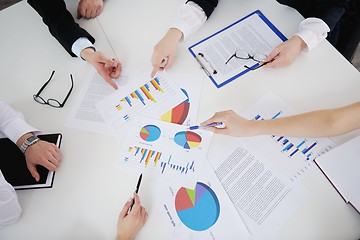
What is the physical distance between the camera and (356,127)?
918mm

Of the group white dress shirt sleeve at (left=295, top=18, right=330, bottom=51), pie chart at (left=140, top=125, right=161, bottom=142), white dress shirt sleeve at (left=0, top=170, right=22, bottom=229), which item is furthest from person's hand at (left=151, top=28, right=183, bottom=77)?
white dress shirt sleeve at (left=0, top=170, right=22, bottom=229)

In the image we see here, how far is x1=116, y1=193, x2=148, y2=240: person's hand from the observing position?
0.87 metres

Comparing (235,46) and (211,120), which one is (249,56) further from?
(211,120)

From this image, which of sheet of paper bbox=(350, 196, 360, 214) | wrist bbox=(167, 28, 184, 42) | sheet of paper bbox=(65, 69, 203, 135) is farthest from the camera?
wrist bbox=(167, 28, 184, 42)

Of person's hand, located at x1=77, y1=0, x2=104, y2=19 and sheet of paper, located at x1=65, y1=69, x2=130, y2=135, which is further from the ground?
person's hand, located at x1=77, y1=0, x2=104, y2=19

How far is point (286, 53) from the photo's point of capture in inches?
42.9

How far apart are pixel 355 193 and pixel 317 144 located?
0.17m

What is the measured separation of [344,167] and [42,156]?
90cm

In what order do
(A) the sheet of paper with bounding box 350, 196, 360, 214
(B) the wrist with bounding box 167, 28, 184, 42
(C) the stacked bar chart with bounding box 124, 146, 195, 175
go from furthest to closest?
(B) the wrist with bounding box 167, 28, 184, 42 → (C) the stacked bar chart with bounding box 124, 146, 195, 175 → (A) the sheet of paper with bounding box 350, 196, 360, 214

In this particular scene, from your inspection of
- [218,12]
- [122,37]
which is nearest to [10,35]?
[122,37]

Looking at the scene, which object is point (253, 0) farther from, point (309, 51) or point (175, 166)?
point (175, 166)

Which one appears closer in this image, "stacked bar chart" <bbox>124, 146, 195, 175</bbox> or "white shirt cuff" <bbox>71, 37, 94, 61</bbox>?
"stacked bar chart" <bbox>124, 146, 195, 175</bbox>

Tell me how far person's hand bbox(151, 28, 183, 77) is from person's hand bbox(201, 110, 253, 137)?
12.1 inches

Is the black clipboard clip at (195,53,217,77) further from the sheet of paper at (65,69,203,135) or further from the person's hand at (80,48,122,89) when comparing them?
the person's hand at (80,48,122,89)
